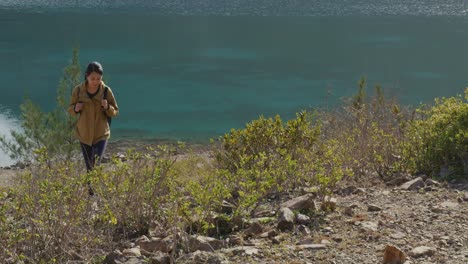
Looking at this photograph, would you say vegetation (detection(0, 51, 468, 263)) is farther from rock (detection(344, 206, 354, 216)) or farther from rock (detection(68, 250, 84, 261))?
rock (detection(344, 206, 354, 216))

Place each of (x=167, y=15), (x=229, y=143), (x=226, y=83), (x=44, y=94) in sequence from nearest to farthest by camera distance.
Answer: (x=229, y=143), (x=44, y=94), (x=226, y=83), (x=167, y=15)

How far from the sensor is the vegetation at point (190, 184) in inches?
189

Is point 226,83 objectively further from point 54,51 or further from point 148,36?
point 148,36

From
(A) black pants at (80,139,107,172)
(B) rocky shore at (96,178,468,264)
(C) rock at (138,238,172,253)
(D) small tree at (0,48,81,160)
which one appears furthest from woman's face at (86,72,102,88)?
(D) small tree at (0,48,81,160)

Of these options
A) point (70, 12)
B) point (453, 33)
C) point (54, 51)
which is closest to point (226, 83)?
point (54, 51)

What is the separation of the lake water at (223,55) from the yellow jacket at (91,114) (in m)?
7.88

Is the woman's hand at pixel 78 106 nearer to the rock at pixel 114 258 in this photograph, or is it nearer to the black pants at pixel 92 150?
the black pants at pixel 92 150

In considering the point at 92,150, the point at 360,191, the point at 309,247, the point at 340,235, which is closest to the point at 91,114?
the point at 92,150

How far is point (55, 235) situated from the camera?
15.5 ft

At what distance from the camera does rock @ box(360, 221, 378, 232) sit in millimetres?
5148

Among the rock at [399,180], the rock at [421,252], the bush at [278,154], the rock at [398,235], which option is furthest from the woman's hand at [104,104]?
the rock at [421,252]

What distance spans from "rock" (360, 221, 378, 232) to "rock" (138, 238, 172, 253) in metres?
1.39

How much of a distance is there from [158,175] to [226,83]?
2463 centimetres

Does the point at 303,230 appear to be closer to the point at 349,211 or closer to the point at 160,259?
the point at 349,211
